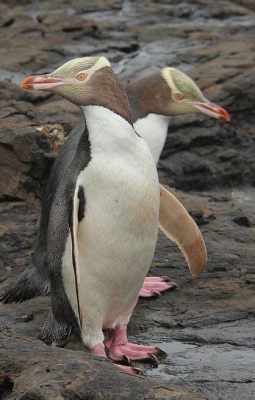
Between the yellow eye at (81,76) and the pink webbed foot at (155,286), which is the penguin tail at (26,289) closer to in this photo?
the pink webbed foot at (155,286)

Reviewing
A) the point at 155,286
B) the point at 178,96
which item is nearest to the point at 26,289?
the point at 155,286

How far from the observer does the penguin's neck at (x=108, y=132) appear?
510 centimetres

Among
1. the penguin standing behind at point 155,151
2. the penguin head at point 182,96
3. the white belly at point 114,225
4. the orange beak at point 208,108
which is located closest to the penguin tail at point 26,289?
the penguin standing behind at point 155,151

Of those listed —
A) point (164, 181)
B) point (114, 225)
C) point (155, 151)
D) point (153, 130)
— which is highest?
point (114, 225)

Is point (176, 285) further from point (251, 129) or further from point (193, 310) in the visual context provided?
point (251, 129)

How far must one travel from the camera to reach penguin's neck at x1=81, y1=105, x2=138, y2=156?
16.7ft

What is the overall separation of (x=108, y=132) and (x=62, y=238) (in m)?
0.58

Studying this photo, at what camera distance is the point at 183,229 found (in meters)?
5.88

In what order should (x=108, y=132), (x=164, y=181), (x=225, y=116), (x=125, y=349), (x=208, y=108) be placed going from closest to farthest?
(x=108, y=132), (x=125, y=349), (x=225, y=116), (x=208, y=108), (x=164, y=181)

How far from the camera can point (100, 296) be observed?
527 cm

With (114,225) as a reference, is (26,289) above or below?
below

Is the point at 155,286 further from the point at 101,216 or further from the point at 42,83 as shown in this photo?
the point at 42,83

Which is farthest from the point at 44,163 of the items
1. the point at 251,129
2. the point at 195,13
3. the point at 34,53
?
the point at 195,13

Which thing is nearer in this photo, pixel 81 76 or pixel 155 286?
pixel 81 76
